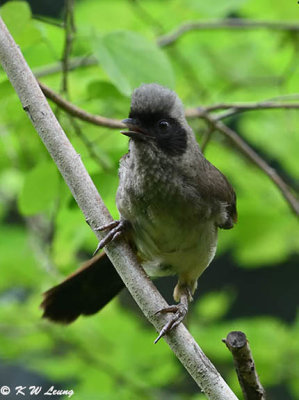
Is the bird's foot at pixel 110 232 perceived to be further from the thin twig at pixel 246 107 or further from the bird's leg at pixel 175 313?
the thin twig at pixel 246 107

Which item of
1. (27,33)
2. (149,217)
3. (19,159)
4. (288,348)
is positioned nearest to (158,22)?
(19,159)

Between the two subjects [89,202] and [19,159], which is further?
[19,159]

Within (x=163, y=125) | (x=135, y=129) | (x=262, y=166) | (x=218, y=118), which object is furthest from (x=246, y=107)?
(x=135, y=129)

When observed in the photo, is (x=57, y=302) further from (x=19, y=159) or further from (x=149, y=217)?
(x=19, y=159)

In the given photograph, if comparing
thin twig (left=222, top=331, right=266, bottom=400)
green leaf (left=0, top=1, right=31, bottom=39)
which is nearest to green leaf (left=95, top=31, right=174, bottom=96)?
green leaf (left=0, top=1, right=31, bottom=39)

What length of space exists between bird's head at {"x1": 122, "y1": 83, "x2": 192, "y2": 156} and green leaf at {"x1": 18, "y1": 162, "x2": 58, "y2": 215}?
1.70 feet

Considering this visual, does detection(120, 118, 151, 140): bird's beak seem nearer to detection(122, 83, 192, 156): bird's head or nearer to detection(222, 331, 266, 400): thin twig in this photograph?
detection(122, 83, 192, 156): bird's head

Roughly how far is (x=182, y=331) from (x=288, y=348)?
217cm

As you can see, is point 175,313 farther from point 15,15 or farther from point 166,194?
point 15,15

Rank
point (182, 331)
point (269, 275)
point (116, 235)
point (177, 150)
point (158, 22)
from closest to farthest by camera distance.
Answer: point (182, 331)
point (116, 235)
point (177, 150)
point (158, 22)
point (269, 275)

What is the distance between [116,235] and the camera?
256cm

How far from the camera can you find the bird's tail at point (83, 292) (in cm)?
345

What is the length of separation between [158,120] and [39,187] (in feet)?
2.26

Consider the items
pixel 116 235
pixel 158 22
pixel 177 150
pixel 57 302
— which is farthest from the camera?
pixel 158 22
